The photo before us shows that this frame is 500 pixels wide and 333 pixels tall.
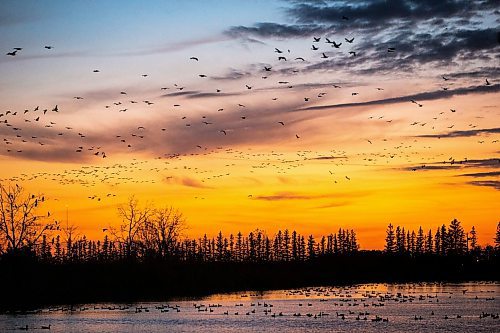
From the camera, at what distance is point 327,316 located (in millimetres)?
63844

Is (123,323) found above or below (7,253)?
below

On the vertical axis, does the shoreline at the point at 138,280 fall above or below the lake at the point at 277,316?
above

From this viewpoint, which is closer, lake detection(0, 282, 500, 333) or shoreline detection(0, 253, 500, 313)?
lake detection(0, 282, 500, 333)

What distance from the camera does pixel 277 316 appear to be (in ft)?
209

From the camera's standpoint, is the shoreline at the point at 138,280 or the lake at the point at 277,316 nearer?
the lake at the point at 277,316

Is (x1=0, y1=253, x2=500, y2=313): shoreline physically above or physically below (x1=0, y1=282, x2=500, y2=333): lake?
above

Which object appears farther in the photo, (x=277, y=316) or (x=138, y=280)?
(x=138, y=280)

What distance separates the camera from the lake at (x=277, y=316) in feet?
182

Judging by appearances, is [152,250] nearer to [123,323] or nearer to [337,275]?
[337,275]

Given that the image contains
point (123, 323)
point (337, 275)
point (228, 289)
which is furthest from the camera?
point (337, 275)

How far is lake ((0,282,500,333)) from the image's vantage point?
5538 centimetres

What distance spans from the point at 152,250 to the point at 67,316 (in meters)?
63.5

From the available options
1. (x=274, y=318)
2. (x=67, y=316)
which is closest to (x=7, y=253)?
(x=67, y=316)

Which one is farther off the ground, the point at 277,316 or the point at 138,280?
the point at 138,280
